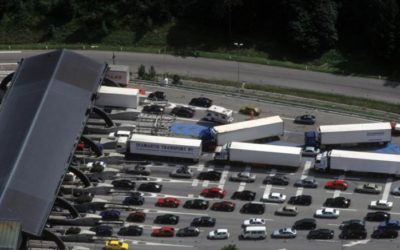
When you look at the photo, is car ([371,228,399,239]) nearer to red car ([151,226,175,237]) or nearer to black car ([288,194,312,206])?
black car ([288,194,312,206])

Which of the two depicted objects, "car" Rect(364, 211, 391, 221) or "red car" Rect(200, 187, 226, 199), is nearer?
"car" Rect(364, 211, 391, 221)

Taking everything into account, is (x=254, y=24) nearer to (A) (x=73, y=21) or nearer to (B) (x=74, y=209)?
(A) (x=73, y=21)

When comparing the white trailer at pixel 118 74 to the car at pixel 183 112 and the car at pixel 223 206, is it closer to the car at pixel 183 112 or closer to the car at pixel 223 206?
the car at pixel 183 112

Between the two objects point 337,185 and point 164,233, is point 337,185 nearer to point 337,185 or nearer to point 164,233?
point 337,185

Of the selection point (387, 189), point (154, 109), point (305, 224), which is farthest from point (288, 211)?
point (154, 109)

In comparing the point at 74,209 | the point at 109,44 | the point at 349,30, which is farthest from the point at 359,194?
the point at 109,44

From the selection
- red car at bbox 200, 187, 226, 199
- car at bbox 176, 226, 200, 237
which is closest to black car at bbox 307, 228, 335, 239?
car at bbox 176, 226, 200, 237
